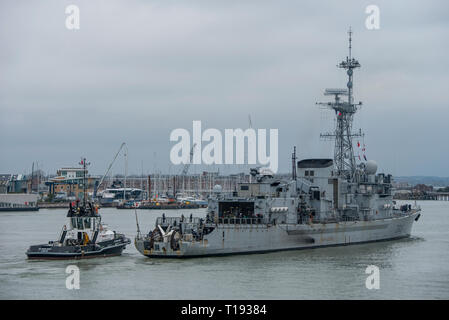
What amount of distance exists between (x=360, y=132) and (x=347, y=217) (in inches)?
321

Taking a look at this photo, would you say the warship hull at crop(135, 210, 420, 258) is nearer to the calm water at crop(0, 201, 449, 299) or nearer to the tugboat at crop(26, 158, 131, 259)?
the calm water at crop(0, 201, 449, 299)

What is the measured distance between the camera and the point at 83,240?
42.3 metres

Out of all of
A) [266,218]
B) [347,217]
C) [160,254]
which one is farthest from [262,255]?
[347,217]

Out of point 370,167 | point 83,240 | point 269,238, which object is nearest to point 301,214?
point 269,238

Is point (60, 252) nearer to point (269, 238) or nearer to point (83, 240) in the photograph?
point (83, 240)

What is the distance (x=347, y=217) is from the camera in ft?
169

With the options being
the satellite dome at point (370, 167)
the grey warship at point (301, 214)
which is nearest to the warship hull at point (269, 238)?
the grey warship at point (301, 214)

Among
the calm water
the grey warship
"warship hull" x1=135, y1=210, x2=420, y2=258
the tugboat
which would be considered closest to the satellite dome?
the grey warship

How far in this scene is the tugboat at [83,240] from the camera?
40938mm

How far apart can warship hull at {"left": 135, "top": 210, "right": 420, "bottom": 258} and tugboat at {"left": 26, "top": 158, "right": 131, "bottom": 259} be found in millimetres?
2388

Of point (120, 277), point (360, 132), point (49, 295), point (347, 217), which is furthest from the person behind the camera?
point (360, 132)

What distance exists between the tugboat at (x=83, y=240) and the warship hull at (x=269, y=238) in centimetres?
239
